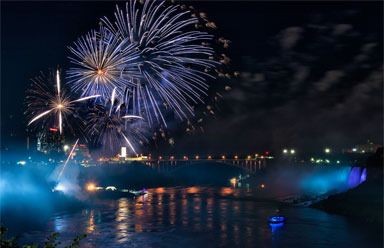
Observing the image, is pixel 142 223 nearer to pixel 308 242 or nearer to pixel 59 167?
pixel 308 242

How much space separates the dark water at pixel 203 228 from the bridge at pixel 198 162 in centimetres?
7498

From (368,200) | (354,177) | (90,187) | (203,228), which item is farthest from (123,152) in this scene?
(368,200)

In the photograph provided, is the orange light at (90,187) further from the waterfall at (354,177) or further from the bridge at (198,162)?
the waterfall at (354,177)

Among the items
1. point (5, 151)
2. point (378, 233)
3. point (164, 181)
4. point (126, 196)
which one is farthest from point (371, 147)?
point (5, 151)

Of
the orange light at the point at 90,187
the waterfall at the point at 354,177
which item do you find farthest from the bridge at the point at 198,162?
the waterfall at the point at 354,177

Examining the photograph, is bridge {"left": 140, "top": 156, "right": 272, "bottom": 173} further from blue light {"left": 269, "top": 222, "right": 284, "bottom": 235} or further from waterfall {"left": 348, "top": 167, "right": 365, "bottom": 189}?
blue light {"left": 269, "top": 222, "right": 284, "bottom": 235}

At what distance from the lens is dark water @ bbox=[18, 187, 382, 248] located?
52.7m

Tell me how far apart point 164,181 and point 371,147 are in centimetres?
8697

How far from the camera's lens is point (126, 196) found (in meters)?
107

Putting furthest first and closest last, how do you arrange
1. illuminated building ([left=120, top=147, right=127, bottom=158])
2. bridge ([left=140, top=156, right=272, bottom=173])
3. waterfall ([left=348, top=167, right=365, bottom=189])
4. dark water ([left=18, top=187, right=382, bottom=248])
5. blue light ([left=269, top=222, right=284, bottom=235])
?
illuminated building ([left=120, top=147, right=127, bottom=158]), bridge ([left=140, top=156, right=272, bottom=173]), waterfall ([left=348, top=167, right=365, bottom=189]), blue light ([left=269, top=222, right=284, bottom=235]), dark water ([left=18, top=187, right=382, bottom=248])

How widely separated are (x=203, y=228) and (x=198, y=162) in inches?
3889

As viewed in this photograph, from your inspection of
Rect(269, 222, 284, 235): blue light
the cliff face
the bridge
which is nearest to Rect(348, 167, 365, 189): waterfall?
the cliff face

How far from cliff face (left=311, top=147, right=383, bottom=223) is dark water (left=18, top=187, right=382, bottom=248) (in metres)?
2.21

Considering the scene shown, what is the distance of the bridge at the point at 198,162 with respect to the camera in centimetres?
16262
